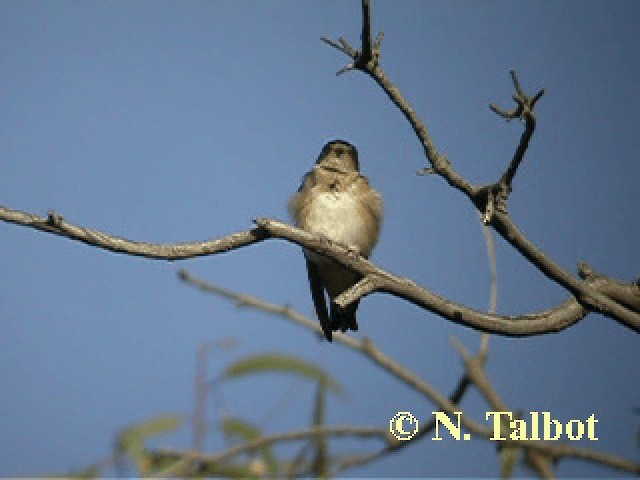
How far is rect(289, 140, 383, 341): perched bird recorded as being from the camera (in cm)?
363

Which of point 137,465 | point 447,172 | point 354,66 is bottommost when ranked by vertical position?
point 137,465

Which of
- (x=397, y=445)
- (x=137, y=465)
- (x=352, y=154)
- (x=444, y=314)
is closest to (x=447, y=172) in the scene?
(x=444, y=314)

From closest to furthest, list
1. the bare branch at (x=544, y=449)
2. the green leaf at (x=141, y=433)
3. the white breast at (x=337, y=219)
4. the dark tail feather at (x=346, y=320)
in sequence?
the bare branch at (x=544, y=449) < the green leaf at (x=141, y=433) < the dark tail feather at (x=346, y=320) < the white breast at (x=337, y=219)

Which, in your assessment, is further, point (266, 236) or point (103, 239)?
point (266, 236)

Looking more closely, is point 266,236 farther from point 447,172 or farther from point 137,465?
point 137,465

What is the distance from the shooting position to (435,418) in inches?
59.5

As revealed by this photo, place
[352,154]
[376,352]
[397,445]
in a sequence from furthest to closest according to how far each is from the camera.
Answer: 1. [352,154]
2. [376,352]
3. [397,445]

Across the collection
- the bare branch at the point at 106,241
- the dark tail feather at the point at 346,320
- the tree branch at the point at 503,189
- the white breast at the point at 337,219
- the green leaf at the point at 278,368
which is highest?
the white breast at the point at 337,219

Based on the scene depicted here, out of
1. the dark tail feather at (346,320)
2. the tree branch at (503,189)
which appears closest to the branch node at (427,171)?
the tree branch at (503,189)

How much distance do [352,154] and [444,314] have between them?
7.74ft

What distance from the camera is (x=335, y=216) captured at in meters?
3.63

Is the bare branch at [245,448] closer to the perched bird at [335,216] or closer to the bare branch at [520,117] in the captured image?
the bare branch at [520,117]

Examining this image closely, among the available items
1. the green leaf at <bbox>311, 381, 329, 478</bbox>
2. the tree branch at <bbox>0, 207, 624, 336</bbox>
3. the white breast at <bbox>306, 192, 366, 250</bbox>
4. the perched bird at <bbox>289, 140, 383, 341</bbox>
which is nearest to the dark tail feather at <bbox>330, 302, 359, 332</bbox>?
the perched bird at <bbox>289, 140, 383, 341</bbox>

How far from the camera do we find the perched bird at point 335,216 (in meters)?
3.63
